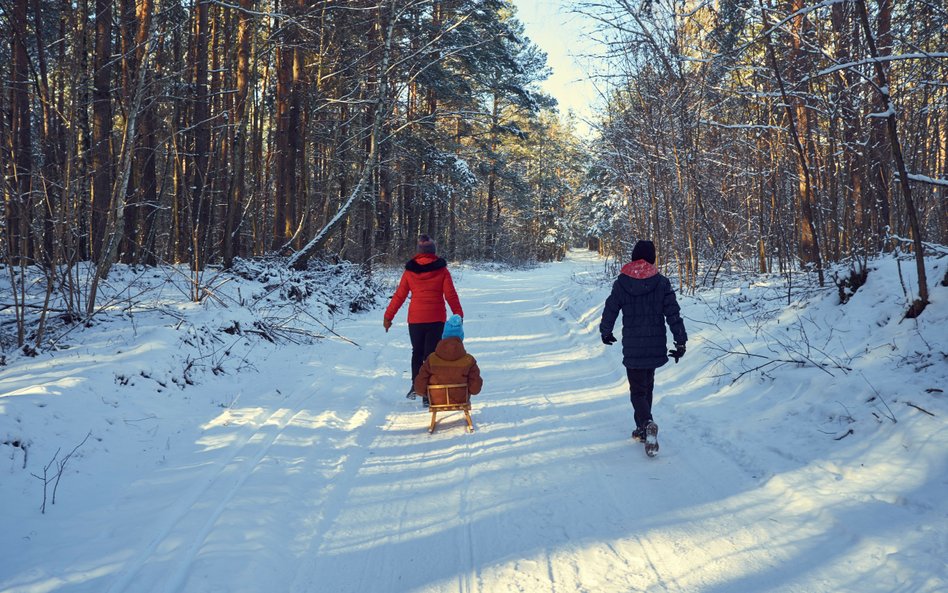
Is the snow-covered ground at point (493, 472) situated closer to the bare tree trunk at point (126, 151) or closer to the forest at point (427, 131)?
the bare tree trunk at point (126, 151)

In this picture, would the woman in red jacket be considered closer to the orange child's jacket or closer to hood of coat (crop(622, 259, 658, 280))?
the orange child's jacket

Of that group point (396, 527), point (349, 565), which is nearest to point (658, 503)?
point (396, 527)

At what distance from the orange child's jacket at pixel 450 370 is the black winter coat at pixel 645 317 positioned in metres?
1.55

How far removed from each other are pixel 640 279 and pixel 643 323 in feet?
1.45

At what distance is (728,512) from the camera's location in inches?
155

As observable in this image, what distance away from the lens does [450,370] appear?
19.8 ft

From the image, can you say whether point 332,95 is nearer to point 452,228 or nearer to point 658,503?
point 658,503

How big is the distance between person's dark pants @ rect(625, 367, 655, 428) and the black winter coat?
0.26ft

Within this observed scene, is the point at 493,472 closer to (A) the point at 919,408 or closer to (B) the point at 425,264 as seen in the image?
(B) the point at 425,264

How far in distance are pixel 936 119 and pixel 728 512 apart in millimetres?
6216

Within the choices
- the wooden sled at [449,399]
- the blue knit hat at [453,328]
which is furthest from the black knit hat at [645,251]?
the wooden sled at [449,399]

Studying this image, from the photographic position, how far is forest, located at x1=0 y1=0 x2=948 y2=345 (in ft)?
22.2

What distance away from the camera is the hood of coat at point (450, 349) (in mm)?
6094

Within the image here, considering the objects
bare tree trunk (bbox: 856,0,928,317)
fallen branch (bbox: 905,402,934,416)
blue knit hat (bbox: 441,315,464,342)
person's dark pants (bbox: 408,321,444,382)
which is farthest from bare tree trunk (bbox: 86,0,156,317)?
fallen branch (bbox: 905,402,934,416)
